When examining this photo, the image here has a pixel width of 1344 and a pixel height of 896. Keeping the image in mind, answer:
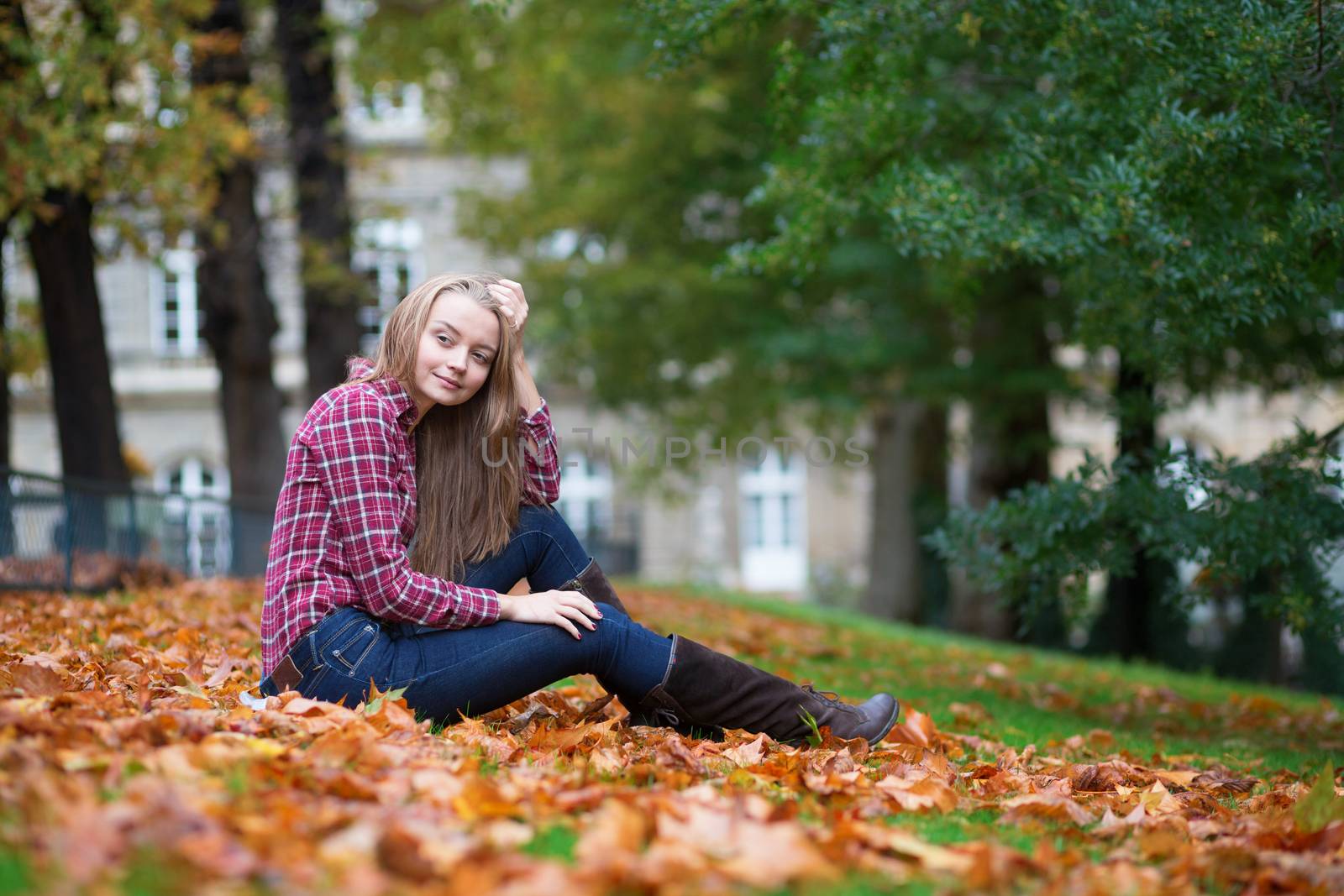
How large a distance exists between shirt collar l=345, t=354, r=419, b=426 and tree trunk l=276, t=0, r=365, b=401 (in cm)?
951

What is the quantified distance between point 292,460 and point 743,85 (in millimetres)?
10710

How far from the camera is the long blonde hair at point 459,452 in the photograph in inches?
161

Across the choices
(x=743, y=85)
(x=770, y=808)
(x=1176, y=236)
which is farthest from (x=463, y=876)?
(x=743, y=85)

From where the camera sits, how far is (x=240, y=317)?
1306cm

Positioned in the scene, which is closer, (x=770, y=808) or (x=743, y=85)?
(x=770, y=808)

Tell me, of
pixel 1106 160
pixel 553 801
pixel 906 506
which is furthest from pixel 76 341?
pixel 906 506

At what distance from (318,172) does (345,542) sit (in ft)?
35.9

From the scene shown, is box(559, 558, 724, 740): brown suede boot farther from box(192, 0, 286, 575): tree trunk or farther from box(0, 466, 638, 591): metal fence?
box(192, 0, 286, 575): tree trunk

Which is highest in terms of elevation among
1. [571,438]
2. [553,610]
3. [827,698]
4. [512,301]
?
[512,301]

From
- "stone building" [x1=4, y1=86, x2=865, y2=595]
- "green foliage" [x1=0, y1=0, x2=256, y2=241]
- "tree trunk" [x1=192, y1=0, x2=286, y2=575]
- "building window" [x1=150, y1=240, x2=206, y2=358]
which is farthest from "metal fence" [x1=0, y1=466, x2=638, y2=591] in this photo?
"building window" [x1=150, y1=240, x2=206, y2=358]

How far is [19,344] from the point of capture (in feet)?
43.4

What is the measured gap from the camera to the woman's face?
404cm

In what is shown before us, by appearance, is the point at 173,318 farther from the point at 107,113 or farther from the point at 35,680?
the point at 35,680

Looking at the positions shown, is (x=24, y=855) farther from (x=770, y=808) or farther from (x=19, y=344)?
(x=19, y=344)
